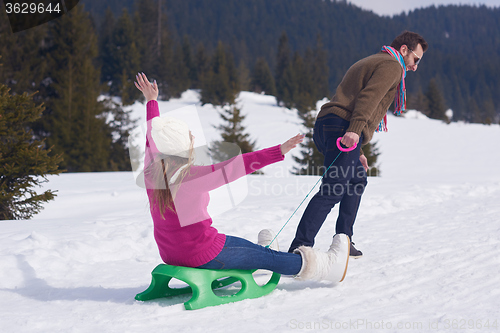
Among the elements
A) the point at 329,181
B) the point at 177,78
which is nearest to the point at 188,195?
the point at 329,181

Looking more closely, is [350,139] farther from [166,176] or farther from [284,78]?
[284,78]

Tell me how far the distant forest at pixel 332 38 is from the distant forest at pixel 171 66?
14.9 inches

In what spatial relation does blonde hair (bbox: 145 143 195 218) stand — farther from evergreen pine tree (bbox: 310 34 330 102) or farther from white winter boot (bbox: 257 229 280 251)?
evergreen pine tree (bbox: 310 34 330 102)

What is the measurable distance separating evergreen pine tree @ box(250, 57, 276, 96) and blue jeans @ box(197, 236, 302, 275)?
48524 millimetres

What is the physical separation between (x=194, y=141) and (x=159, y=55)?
43449 millimetres

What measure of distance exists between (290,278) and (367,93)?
1.34 m

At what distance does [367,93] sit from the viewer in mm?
2986

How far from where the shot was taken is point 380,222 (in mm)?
4652

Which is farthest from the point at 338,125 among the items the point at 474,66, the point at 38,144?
the point at 474,66

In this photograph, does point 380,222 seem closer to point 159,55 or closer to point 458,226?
point 458,226

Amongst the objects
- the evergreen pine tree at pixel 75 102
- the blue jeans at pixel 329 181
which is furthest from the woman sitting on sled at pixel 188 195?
the evergreen pine tree at pixel 75 102

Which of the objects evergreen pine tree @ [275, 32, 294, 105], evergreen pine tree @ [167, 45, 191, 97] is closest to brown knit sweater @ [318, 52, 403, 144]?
evergreen pine tree @ [275, 32, 294, 105]

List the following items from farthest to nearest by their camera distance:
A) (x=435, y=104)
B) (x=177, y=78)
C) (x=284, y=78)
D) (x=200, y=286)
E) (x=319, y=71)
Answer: (x=319, y=71), (x=435, y=104), (x=284, y=78), (x=177, y=78), (x=200, y=286)

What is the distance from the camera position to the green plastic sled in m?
2.29
